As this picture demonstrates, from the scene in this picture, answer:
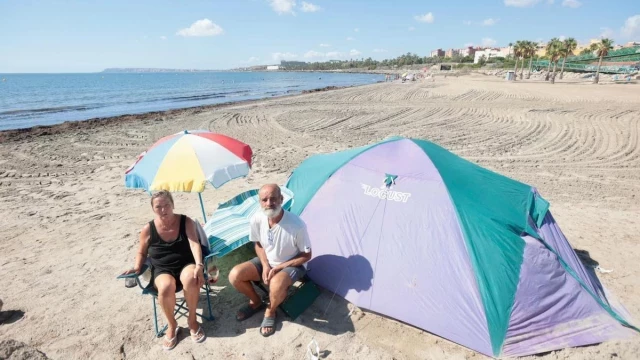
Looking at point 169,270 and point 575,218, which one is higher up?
point 169,270

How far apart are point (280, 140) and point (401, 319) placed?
9.96 m

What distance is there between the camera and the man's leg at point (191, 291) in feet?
11.2

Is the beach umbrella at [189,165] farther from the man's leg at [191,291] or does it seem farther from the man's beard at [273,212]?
the man's leg at [191,291]

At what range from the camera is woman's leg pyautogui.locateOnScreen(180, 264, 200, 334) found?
3420 millimetres

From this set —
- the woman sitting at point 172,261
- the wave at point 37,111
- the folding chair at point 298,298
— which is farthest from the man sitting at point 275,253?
the wave at point 37,111

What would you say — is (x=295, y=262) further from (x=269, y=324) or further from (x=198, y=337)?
(x=198, y=337)

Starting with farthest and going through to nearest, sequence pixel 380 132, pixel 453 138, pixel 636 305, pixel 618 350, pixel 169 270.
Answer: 1. pixel 380 132
2. pixel 453 138
3. pixel 636 305
4. pixel 169 270
5. pixel 618 350

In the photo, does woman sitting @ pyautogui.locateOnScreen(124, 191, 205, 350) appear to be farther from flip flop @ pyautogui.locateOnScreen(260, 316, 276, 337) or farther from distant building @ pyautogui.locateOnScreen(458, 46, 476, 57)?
distant building @ pyautogui.locateOnScreen(458, 46, 476, 57)

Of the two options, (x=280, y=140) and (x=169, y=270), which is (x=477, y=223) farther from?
(x=280, y=140)

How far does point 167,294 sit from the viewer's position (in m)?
3.37

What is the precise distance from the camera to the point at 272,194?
3.39 m

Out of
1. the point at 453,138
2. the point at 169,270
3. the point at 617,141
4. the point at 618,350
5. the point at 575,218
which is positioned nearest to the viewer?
the point at 618,350

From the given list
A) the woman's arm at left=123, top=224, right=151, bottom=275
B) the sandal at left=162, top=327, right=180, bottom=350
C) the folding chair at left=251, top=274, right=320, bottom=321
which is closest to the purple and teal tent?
the folding chair at left=251, top=274, right=320, bottom=321

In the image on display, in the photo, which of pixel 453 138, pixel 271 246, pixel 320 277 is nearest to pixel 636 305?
pixel 320 277
